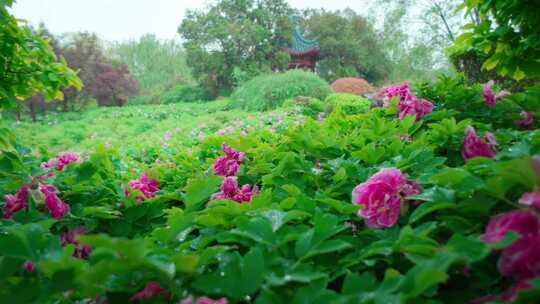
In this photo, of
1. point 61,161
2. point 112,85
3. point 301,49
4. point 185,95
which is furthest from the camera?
point 301,49

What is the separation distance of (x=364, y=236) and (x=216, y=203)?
32cm

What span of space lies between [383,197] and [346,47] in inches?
990

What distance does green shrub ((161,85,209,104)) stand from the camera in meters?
21.2

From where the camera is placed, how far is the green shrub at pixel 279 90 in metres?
12.5

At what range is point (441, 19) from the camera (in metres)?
16.2

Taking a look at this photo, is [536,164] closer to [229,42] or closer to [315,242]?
[315,242]

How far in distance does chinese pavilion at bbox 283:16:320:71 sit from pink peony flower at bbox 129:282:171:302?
24.4 metres

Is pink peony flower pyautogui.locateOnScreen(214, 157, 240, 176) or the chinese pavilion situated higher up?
the chinese pavilion

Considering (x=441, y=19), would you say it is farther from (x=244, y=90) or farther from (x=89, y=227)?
(x=89, y=227)

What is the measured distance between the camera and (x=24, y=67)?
2057 millimetres

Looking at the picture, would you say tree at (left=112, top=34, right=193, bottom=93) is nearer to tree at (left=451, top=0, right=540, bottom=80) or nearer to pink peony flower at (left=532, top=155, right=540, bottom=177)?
tree at (left=451, top=0, right=540, bottom=80)

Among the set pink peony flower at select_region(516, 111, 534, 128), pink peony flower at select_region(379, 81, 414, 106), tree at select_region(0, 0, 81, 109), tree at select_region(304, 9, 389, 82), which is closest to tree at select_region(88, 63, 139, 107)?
tree at select_region(304, 9, 389, 82)

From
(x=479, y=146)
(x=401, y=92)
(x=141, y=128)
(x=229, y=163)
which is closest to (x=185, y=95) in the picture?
(x=141, y=128)

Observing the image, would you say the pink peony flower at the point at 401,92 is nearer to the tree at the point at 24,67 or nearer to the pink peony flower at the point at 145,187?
the pink peony flower at the point at 145,187
